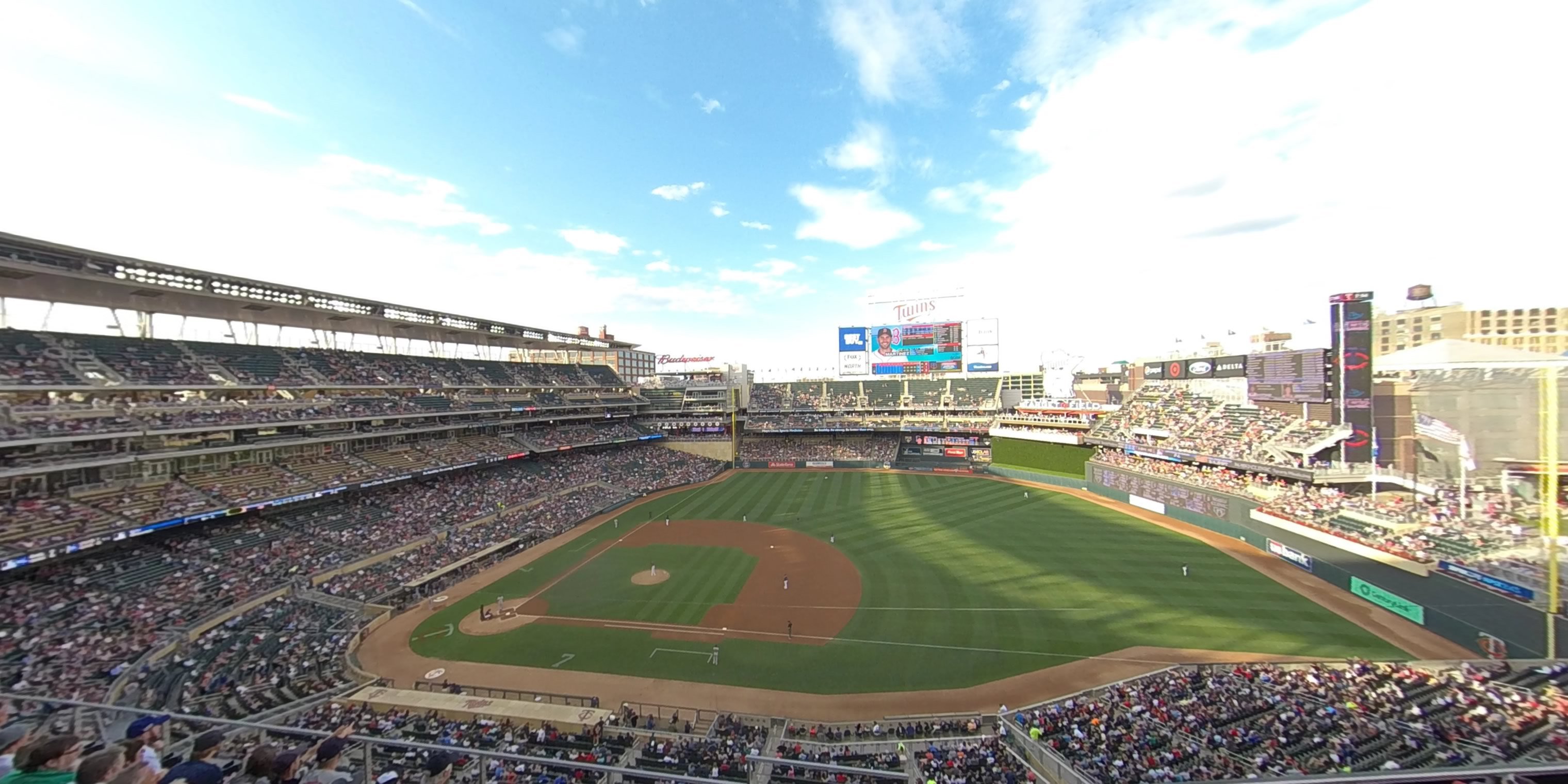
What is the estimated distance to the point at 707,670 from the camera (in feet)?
67.3

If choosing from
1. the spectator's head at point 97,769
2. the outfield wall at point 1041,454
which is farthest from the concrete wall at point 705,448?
the spectator's head at point 97,769

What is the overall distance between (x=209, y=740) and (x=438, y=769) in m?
2.33

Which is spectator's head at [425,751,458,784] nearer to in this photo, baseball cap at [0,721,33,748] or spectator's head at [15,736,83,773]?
spectator's head at [15,736,83,773]

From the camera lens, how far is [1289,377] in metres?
36.0

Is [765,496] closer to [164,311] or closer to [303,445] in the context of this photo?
[303,445]

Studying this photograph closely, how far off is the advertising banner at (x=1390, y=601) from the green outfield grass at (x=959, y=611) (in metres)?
2.28

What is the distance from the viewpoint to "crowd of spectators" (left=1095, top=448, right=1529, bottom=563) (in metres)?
21.9

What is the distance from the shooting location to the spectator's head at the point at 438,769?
677 cm

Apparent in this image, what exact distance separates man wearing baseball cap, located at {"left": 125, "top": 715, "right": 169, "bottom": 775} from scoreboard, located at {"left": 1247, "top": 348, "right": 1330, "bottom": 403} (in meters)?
47.0

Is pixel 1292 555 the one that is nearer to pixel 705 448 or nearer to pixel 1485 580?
pixel 1485 580

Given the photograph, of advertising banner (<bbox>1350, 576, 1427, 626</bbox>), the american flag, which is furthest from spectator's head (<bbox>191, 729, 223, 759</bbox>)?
the american flag

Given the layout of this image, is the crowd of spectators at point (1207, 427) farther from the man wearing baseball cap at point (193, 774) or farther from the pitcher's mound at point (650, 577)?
the man wearing baseball cap at point (193, 774)

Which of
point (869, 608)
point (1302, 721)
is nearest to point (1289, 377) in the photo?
point (1302, 721)

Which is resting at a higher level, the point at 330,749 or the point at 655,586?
the point at 330,749
